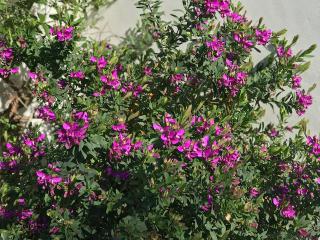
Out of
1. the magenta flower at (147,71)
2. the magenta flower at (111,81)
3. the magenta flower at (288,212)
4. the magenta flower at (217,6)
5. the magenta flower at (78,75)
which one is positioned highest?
the magenta flower at (217,6)

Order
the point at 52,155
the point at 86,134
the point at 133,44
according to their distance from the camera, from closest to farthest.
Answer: the point at 86,134 → the point at 52,155 → the point at 133,44

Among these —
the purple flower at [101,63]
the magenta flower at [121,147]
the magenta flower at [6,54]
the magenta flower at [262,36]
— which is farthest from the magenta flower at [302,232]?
the magenta flower at [6,54]

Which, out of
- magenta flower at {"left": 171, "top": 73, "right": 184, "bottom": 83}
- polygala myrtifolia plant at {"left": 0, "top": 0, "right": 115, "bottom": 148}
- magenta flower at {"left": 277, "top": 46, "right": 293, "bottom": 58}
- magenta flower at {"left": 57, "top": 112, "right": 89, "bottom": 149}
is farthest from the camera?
magenta flower at {"left": 277, "top": 46, "right": 293, "bottom": 58}

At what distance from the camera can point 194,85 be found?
10.2ft

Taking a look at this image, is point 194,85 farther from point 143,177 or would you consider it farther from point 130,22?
point 130,22

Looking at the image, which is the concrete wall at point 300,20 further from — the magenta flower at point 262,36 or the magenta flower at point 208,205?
the magenta flower at point 208,205

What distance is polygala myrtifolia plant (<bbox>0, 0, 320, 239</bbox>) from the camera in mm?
2375

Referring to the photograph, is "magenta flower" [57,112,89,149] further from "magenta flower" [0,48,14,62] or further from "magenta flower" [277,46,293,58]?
"magenta flower" [277,46,293,58]

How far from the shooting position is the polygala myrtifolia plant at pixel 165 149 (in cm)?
238

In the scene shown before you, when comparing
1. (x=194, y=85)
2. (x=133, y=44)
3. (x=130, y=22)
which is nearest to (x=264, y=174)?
(x=194, y=85)

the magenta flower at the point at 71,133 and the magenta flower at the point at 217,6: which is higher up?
the magenta flower at the point at 217,6

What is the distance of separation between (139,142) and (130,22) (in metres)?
2.06

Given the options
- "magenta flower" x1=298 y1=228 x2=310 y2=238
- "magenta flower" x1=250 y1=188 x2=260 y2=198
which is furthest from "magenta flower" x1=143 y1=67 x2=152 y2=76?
"magenta flower" x1=298 y1=228 x2=310 y2=238

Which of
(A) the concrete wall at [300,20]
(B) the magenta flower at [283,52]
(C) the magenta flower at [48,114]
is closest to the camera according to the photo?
(C) the magenta flower at [48,114]
